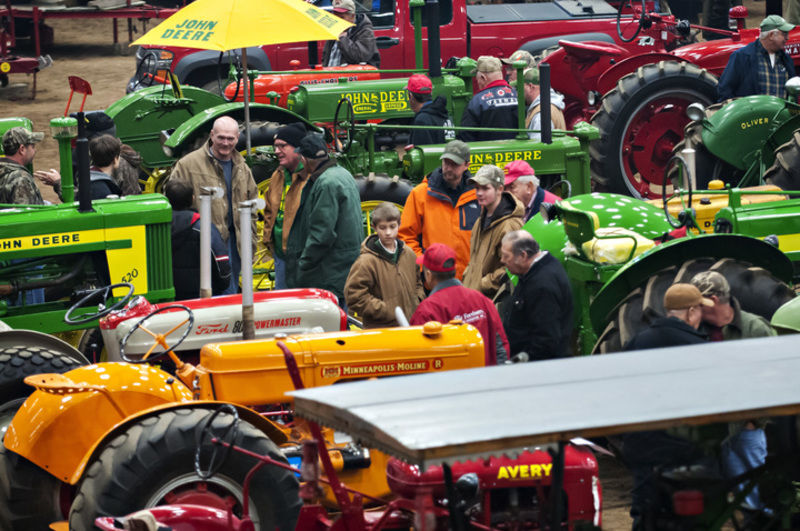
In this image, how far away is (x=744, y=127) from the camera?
30.1ft

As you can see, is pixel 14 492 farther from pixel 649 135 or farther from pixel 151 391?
pixel 649 135

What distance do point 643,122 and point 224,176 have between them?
396 centimetres

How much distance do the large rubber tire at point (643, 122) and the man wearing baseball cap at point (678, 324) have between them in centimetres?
518

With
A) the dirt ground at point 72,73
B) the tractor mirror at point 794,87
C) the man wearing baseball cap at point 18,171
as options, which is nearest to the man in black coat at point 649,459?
the man wearing baseball cap at point 18,171

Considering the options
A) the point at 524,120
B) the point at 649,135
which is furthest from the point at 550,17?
the point at 524,120

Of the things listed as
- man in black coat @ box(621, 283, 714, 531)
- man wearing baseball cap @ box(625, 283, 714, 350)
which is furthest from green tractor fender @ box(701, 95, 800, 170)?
man in black coat @ box(621, 283, 714, 531)

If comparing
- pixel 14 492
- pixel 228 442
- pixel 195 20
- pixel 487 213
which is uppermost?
pixel 195 20

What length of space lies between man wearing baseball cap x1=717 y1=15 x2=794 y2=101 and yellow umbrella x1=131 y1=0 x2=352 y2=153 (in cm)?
343

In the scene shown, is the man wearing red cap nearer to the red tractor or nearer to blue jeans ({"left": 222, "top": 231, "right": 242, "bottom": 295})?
blue jeans ({"left": 222, "top": 231, "right": 242, "bottom": 295})

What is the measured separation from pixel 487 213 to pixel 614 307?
960 millimetres

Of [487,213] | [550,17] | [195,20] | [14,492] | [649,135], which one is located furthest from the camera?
[550,17]

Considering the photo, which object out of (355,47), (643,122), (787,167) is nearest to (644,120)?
(643,122)

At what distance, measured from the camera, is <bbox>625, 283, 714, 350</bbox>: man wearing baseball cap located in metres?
5.17

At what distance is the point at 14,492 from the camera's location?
5379mm
